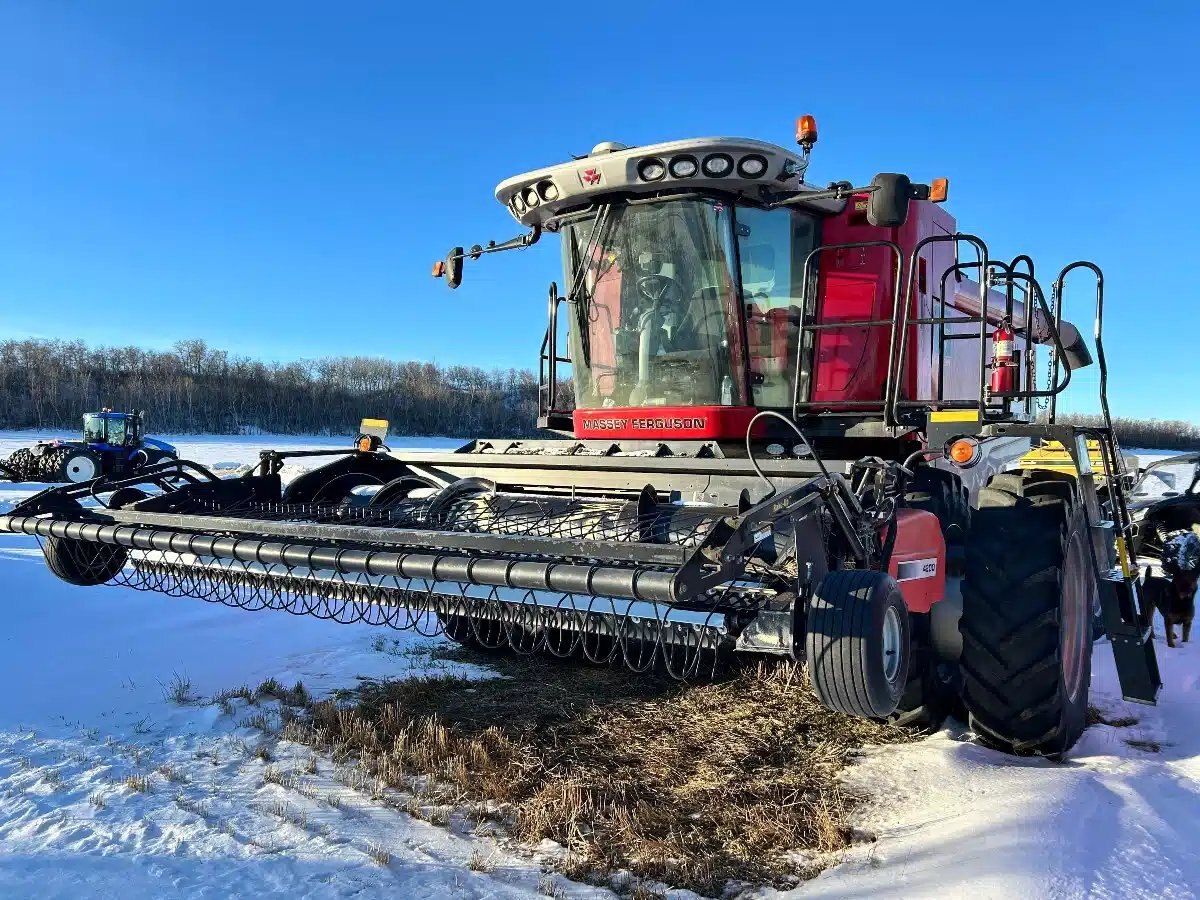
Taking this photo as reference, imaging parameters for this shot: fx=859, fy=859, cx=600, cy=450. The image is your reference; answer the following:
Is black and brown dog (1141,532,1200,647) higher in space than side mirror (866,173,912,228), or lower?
lower

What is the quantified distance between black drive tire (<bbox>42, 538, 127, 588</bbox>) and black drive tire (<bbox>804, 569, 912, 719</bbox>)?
372 centimetres

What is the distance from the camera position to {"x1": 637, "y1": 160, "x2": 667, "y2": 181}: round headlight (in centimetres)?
427

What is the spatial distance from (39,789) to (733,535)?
8.95 feet

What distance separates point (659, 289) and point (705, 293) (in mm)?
259

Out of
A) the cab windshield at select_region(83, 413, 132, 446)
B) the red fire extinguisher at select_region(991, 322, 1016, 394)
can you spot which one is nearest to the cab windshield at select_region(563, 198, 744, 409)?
the red fire extinguisher at select_region(991, 322, 1016, 394)

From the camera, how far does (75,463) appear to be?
17.8 m

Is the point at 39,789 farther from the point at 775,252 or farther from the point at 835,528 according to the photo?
the point at 775,252

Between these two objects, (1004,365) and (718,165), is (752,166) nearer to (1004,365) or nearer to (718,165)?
(718,165)

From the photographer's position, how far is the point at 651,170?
4309mm

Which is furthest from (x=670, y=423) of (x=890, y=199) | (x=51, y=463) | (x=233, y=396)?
(x=233, y=396)

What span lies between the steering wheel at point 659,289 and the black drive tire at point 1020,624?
1.89 meters

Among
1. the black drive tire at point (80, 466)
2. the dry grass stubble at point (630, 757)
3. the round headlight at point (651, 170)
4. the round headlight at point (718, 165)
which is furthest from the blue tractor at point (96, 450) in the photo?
the round headlight at point (718, 165)

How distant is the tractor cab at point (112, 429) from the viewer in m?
19.1

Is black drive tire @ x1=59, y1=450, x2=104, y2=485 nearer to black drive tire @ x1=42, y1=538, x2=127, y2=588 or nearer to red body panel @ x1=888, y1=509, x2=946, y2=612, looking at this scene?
black drive tire @ x1=42, y1=538, x2=127, y2=588
